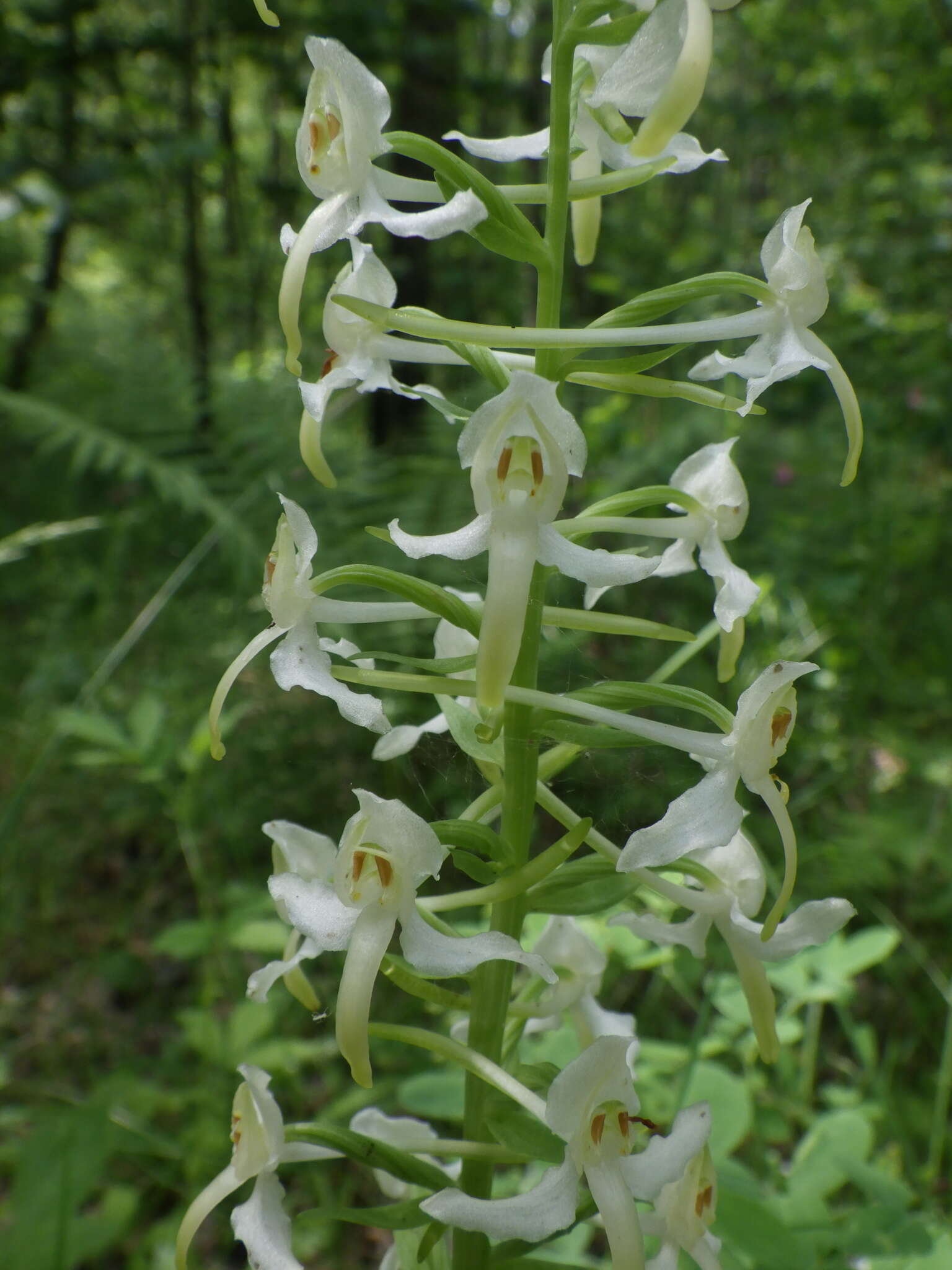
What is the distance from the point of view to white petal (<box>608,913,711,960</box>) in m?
1.05

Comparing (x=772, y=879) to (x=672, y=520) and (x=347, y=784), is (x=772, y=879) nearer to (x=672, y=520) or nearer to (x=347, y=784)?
(x=672, y=520)

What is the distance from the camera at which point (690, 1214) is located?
973 millimetres

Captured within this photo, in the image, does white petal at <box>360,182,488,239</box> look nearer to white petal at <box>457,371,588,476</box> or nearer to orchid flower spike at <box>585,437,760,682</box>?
white petal at <box>457,371,588,476</box>

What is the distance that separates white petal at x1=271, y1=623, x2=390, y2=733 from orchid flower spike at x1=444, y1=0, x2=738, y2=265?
560mm

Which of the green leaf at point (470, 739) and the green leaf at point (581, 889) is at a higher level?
the green leaf at point (470, 739)

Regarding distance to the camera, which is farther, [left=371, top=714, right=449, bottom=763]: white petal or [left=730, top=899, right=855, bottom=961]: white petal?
[left=371, top=714, right=449, bottom=763]: white petal

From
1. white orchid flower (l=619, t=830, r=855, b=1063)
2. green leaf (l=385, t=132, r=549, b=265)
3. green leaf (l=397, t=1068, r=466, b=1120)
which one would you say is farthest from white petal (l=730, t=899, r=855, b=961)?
green leaf (l=385, t=132, r=549, b=265)

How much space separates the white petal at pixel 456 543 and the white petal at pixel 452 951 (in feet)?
1.14

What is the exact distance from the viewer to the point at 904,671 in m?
3.71

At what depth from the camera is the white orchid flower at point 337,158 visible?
37.6 inches

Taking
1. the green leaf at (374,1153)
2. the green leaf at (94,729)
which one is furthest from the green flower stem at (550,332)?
the green leaf at (94,729)

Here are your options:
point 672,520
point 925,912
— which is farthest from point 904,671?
point 672,520

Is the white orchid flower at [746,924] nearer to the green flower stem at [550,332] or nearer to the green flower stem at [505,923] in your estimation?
the green flower stem at [505,923]

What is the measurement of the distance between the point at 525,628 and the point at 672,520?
262 millimetres
